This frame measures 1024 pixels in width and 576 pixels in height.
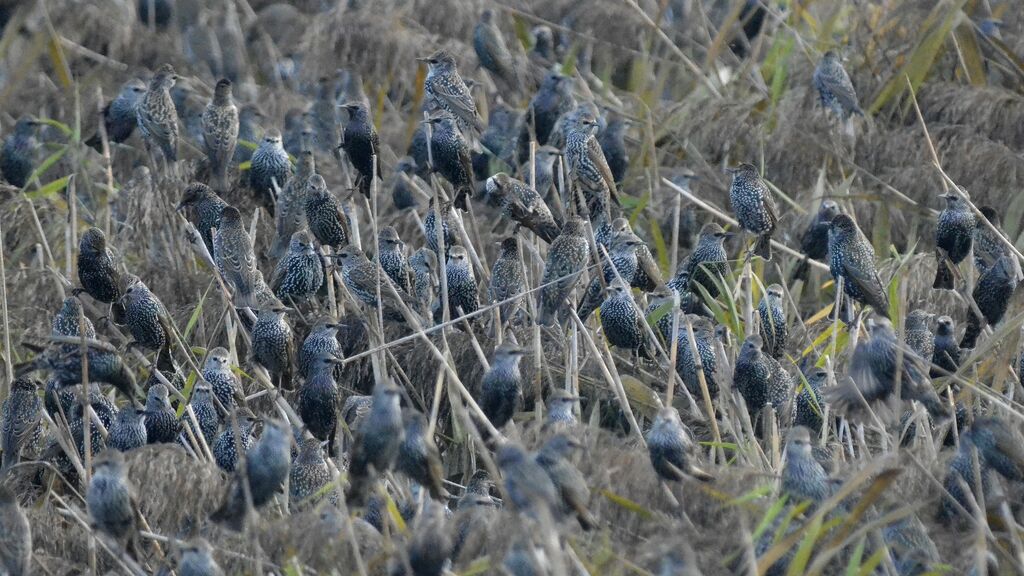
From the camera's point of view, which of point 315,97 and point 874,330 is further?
point 315,97

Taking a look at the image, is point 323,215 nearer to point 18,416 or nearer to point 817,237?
point 18,416

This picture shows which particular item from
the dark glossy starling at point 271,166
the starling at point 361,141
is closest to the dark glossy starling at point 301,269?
the starling at point 361,141

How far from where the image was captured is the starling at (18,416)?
245 inches

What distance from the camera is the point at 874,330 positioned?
5.27m

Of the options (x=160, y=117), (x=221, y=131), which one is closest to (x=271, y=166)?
(x=221, y=131)

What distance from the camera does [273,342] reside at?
6.35m

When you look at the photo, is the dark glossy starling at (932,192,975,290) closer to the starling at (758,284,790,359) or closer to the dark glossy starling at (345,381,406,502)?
the starling at (758,284,790,359)

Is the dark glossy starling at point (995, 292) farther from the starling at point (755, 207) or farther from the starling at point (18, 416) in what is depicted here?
the starling at point (18, 416)

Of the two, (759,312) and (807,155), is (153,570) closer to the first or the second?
(759,312)

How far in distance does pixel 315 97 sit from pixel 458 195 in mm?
4666

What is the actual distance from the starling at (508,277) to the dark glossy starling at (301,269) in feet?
2.70

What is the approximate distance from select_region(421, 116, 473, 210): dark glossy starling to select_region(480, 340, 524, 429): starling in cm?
118

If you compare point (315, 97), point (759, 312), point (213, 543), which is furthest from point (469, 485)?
point (315, 97)

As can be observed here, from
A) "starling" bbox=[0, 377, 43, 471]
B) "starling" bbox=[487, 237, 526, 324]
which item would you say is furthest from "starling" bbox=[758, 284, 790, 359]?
"starling" bbox=[0, 377, 43, 471]
